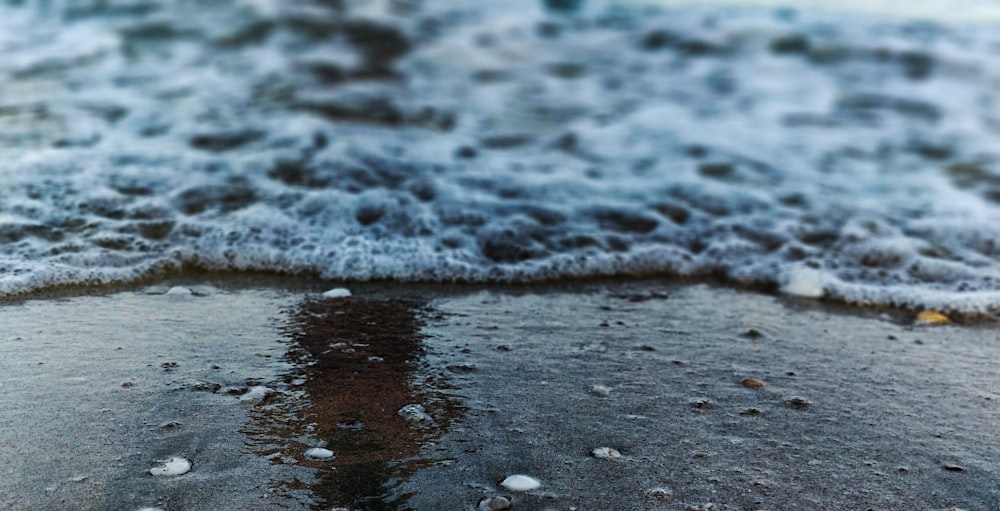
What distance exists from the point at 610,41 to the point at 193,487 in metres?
7.53

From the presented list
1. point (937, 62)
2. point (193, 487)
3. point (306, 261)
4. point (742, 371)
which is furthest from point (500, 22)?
point (193, 487)

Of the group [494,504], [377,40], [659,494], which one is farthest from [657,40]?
[494,504]

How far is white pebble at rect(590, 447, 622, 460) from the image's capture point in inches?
87.3

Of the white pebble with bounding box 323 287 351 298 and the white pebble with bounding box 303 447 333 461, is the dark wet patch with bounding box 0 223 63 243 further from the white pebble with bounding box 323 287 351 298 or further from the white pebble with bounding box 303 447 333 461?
the white pebble with bounding box 303 447 333 461

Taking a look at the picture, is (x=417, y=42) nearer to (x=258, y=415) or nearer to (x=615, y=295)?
(x=615, y=295)

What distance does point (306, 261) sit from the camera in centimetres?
360

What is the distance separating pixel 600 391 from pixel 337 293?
126cm

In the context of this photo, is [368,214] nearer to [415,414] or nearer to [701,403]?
[415,414]

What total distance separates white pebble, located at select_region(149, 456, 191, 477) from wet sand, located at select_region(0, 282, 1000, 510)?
26 mm

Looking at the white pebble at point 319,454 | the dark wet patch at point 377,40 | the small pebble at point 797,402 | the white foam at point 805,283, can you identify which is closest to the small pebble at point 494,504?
the white pebble at point 319,454

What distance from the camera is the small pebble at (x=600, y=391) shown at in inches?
A: 101

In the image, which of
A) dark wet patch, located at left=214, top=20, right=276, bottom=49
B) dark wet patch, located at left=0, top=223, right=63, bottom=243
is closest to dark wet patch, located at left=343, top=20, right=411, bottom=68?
dark wet patch, located at left=214, top=20, right=276, bottom=49

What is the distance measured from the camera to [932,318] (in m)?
3.34

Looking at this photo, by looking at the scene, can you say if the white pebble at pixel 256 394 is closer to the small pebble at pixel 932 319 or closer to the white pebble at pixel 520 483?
the white pebble at pixel 520 483
